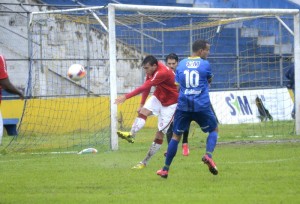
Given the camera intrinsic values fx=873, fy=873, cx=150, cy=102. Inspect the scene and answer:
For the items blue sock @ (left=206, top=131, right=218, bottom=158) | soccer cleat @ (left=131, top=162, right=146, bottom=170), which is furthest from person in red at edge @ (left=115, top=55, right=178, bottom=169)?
blue sock @ (left=206, top=131, right=218, bottom=158)

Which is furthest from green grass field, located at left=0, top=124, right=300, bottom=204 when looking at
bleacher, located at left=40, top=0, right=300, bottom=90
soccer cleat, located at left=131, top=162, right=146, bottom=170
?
bleacher, located at left=40, top=0, right=300, bottom=90

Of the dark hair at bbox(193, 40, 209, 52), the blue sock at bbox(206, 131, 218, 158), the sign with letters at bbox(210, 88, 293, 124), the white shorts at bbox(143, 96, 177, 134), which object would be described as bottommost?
the sign with letters at bbox(210, 88, 293, 124)

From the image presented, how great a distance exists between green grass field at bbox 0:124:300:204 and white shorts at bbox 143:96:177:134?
2.34ft

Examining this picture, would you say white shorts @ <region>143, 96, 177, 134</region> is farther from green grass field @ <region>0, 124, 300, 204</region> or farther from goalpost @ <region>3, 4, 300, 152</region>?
goalpost @ <region>3, 4, 300, 152</region>

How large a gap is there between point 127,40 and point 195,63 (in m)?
13.4

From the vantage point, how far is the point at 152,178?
43.9 ft

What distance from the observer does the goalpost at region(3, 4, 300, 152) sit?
23531 mm

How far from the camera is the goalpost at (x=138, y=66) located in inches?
926

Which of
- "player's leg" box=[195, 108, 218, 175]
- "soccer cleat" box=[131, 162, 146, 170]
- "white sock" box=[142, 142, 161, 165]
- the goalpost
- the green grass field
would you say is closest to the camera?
the green grass field

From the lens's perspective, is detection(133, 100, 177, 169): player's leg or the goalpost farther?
the goalpost

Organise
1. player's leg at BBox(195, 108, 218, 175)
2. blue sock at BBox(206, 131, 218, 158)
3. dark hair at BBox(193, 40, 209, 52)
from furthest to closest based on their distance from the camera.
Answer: dark hair at BBox(193, 40, 209, 52) < player's leg at BBox(195, 108, 218, 175) < blue sock at BBox(206, 131, 218, 158)

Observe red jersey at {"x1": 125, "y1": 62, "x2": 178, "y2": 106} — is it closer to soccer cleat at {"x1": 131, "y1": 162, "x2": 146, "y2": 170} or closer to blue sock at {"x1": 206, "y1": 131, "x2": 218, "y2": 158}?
soccer cleat at {"x1": 131, "y1": 162, "x2": 146, "y2": 170}

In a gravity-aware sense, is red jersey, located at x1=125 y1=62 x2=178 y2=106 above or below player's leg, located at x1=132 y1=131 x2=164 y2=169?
above

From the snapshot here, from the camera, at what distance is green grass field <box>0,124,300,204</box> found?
1107 cm
